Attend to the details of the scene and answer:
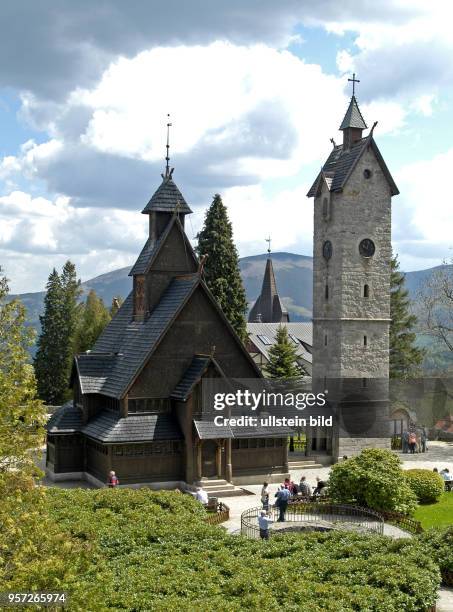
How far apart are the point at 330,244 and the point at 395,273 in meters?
24.2

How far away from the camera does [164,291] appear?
1501 inches

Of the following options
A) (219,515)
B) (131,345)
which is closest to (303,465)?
(131,345)

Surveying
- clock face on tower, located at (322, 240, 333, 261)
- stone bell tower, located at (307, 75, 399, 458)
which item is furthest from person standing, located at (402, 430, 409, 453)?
clock face on tower, located at (322, 240, 333, 261)

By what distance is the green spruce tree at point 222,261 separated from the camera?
5162 centimetres

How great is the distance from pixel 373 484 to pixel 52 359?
145 feet

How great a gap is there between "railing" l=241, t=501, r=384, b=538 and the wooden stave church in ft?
19.9

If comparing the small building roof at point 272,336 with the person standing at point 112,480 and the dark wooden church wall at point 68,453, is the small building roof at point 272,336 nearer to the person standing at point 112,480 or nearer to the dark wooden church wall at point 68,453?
the dark wooden church wall at point 68,453

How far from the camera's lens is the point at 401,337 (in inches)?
2640

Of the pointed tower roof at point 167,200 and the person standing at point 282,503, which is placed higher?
the pointed tower roof at point 167,200

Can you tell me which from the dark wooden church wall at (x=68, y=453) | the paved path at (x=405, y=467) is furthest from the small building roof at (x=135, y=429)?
the paved path at (x=405, y=467)

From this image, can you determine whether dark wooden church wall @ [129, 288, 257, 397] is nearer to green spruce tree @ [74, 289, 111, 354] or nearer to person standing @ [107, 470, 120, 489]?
person standing @ [107, 470, 120, 489]

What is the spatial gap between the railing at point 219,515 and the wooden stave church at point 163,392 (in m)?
4.93

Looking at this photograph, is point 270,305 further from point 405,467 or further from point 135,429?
point 135,429

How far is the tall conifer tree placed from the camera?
6738 centimetres
